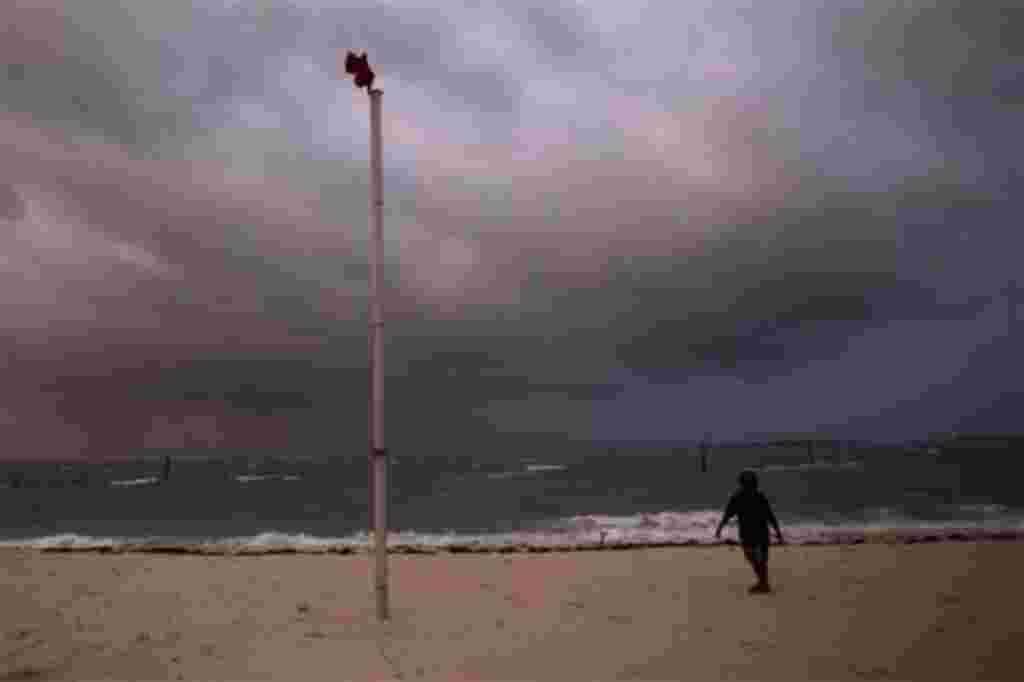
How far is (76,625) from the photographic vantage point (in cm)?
1002

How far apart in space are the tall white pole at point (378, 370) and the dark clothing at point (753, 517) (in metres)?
5.18

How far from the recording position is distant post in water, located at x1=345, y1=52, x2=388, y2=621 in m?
9.38

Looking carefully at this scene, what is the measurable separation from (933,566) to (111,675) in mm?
12101

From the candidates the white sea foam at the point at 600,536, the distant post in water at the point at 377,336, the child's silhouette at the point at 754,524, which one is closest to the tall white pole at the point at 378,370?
the distant post in water at the point at 377,336

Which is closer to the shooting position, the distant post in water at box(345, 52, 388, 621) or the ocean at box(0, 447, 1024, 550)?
the distant post in water at box(345, 52, 388, 621)

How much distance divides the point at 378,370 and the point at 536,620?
143 inches

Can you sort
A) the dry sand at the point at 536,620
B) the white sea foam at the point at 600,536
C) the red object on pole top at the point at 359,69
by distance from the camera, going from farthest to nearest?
the white sea foam at the point at 600,536
the red object on pole top at the point at 359,69
the dry sand at the point at 536,620

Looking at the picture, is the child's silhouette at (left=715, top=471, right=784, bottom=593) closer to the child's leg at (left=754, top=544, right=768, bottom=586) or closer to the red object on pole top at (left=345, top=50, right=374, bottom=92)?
the child's leg at (left=754, top=544, right=768, bottom=586)

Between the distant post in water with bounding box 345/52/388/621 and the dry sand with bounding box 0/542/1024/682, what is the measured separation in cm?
90

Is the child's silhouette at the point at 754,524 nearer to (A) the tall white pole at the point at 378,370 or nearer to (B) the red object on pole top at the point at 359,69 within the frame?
(A) the tall white pole at the point at 378,370

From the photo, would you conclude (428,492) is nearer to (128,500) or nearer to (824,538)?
(128,500)

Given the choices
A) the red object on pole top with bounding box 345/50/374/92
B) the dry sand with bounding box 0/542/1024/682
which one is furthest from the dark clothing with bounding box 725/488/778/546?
the red object on pole top with bounding box 345/50/374/92

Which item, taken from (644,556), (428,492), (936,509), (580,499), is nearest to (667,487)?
(580,499)

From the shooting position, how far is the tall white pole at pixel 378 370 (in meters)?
9.38
